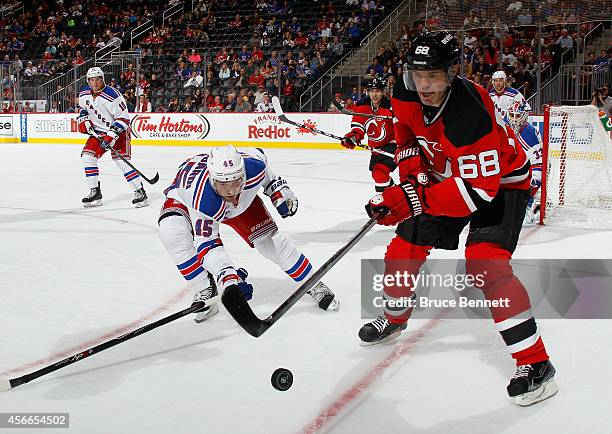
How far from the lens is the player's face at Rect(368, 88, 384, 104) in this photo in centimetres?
557

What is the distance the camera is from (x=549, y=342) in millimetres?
3027

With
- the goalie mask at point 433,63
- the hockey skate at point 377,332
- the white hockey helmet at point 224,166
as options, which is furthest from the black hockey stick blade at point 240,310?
the goalie mask at point 433,63

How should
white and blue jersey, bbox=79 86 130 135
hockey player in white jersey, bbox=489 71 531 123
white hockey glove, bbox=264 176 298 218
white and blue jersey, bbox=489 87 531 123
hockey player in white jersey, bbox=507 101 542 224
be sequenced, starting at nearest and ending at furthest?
1. white hockey glove, bbox=264 176 298 218
2. hockey player in white jersey, bbox=507 101 542 224
3. white and blue jersey, bbox=489 87 531 123
4. hockey player in white jersey, bbox=489 71 531 123
5. white and blue jersey, bbox=79 86 130 135

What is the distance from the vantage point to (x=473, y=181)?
231 centimetres

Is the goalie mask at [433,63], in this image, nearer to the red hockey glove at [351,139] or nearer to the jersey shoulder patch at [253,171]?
the jersey shoulder patch at [253,171]

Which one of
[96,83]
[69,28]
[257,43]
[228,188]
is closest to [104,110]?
[96,83]


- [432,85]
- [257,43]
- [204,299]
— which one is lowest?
[204,299]

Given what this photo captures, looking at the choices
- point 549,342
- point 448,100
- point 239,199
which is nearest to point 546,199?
point 549,342

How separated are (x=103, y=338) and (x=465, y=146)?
1.72 m

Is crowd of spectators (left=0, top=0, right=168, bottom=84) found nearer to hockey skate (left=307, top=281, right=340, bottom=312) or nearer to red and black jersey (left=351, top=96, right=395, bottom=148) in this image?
red and black jersey (left=351, top=96, right=395, bottom=148)

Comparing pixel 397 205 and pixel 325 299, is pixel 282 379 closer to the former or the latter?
pixel 397 205

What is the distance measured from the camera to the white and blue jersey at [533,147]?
595cm

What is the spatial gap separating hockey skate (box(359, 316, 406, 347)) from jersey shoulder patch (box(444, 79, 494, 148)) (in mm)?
955

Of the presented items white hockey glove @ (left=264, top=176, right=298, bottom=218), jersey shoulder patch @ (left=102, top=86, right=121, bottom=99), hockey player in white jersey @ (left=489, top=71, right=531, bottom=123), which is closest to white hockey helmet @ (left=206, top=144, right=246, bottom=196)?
white hockey glove @ (left=264, top=176, right=298, bottom=218)
